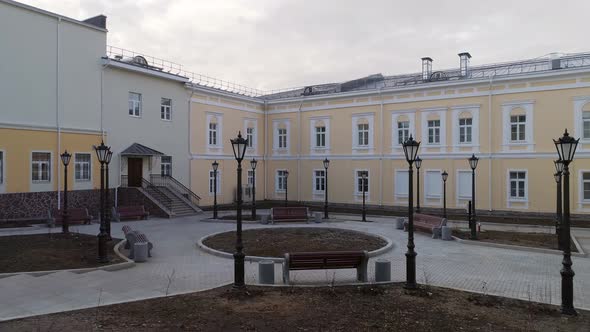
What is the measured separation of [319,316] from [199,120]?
25357 mm

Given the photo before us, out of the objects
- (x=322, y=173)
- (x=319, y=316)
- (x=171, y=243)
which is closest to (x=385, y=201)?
(x=322, y=173)

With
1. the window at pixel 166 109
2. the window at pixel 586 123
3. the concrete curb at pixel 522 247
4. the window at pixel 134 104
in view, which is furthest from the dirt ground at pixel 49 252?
the window at pixel 586 123

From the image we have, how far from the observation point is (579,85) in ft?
81.6

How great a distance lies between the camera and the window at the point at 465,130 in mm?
28500

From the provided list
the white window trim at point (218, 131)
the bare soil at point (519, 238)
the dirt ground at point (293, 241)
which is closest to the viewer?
the dirt ground at point (293, 241)

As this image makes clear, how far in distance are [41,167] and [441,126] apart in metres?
24.5

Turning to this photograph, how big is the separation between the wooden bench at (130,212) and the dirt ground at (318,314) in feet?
51.6

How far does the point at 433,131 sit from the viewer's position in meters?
29.9

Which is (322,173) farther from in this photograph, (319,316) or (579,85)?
(319,316)

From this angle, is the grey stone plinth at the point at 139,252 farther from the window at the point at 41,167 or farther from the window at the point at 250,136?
the window at the point at 250,136

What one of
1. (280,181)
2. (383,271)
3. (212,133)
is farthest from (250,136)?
(383,271)

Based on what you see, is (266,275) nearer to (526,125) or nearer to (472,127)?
(472,127)

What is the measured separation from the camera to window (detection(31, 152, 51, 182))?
21.6 m

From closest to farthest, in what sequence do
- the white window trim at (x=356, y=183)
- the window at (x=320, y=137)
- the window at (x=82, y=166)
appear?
1. the window at (x=82, y=166)
2. the white window trim at (x=356, y=183)
3. the window at (x=320, y=137)
